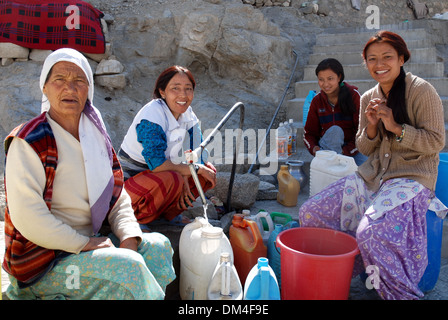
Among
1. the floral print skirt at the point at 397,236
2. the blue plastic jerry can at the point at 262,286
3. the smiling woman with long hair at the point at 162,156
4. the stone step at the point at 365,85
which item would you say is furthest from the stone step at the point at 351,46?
the blue plastic jerry can at the point at 262,286

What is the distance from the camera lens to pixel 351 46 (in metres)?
6.03

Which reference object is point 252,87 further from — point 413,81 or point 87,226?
point 87,226

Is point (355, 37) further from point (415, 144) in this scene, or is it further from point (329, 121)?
point (415, 144)

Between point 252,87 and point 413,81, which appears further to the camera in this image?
point 252,87

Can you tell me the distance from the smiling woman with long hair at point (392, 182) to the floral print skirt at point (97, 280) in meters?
1.19

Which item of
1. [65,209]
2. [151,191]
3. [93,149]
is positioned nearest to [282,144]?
[151,191]

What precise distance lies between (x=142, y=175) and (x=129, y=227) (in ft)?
2.18

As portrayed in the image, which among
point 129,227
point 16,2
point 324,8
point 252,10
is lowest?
point 129,227

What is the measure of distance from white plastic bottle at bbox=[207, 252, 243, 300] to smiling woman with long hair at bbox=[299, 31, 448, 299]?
718 mm

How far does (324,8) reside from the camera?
8266mm

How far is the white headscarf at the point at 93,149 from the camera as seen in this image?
1705 mm
